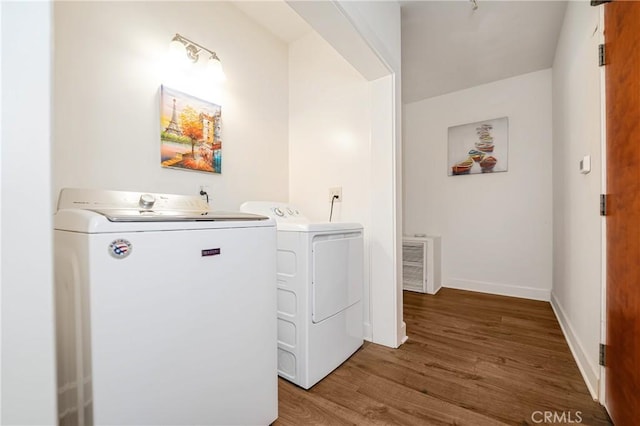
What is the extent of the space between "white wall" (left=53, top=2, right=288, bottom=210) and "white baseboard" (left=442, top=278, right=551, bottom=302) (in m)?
2.53

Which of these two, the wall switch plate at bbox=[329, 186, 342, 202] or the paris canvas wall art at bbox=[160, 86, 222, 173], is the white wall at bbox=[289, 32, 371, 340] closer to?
the wall switch plate at bbox=[329, 186, 342, 202]

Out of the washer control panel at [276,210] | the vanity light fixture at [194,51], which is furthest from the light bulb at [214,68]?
the washer control panel at [276,210]

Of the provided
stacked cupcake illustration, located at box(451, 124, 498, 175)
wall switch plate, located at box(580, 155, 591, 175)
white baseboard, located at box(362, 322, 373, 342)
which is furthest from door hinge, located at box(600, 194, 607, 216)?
stacked cupcake illustration, located at box(451, 124, 498, 175)

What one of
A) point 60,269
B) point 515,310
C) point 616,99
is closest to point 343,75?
point 616,99

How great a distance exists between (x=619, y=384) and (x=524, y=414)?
37 cm

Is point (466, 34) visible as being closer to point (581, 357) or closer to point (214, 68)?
point (214, 68)

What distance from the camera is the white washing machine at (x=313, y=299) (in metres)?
1.37

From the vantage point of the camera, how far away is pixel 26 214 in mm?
469

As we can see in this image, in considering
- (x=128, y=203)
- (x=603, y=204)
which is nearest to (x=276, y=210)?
(x=128, y=203)

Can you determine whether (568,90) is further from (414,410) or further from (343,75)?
(414,410)

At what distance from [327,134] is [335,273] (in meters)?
1.16

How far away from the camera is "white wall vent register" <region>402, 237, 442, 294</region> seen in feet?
9.78

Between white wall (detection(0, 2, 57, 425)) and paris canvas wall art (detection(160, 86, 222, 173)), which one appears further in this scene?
paris canvas wall art (detection(160, 86, 222, 173))
